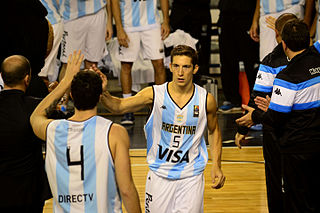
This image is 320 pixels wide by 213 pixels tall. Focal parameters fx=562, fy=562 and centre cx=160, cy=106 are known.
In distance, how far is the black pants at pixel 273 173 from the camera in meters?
5.05

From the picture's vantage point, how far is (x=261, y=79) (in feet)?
17.7

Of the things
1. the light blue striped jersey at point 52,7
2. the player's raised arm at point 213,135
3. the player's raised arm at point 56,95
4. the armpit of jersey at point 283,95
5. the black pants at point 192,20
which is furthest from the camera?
the black pants at point 192,20

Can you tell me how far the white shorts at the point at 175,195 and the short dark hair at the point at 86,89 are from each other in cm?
151

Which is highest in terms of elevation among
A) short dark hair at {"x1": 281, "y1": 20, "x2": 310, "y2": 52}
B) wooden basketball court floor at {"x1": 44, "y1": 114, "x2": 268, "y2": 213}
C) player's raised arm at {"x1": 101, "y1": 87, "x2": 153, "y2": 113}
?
short dark hair at {"x1": 281, "y1": 20, "x2": 310, "y2": 52}

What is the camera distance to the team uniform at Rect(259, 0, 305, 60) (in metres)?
8.73

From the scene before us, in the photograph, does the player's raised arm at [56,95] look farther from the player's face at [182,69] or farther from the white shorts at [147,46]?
the white shorts at [147,46]

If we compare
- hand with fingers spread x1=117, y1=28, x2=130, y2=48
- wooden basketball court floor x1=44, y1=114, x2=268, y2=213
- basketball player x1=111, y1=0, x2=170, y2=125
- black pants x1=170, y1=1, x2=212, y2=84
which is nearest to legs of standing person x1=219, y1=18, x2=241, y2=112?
black pants x1=170, y1=1, x2=212, y2=84

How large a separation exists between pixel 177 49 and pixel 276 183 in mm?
1512

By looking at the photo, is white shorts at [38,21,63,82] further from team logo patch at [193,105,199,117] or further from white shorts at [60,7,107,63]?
team logo patch at [193,105,199,117]

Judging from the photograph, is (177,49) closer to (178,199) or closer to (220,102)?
(178,199)

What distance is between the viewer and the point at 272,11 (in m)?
8.80

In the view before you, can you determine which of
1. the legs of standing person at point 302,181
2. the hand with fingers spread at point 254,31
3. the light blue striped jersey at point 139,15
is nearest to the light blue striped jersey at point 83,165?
the legs of standing person at point 302,181

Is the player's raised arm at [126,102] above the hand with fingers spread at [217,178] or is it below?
above

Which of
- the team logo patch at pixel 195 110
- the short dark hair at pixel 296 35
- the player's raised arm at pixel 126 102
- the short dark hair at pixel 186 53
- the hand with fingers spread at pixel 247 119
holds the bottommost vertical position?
the hand with fingers spread at pixel 247 119
